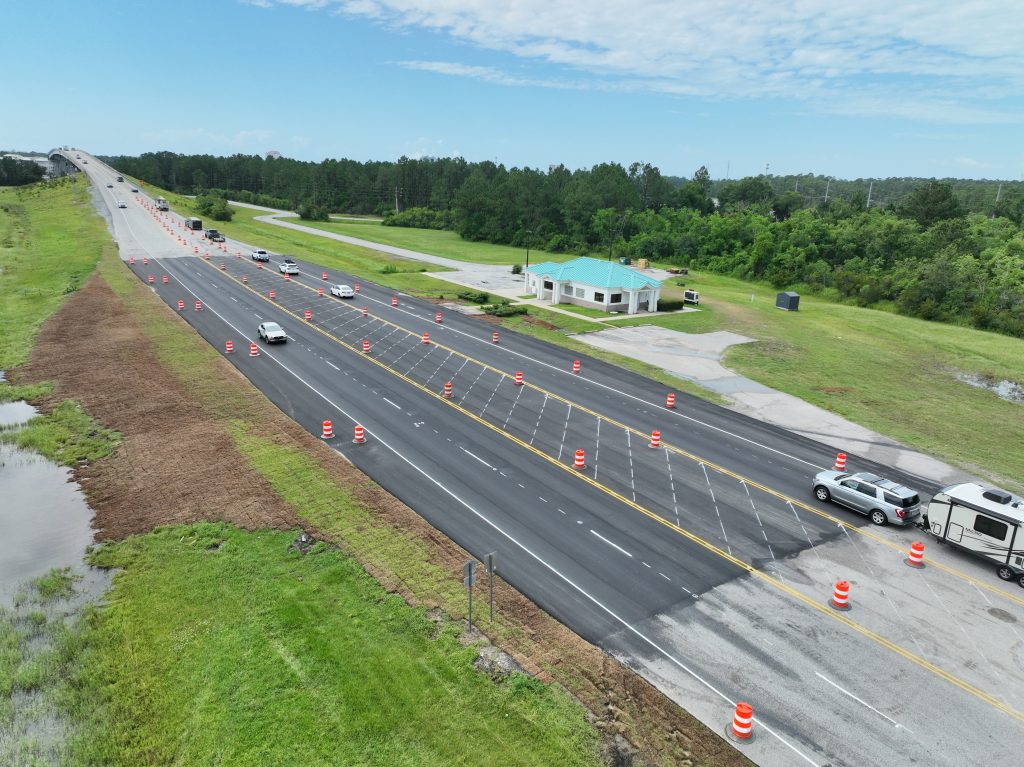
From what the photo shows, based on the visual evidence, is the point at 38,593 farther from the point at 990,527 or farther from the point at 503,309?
the point at 503,309

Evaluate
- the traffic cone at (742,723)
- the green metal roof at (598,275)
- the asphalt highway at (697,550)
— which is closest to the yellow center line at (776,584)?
the asphalt highway at (697,550)

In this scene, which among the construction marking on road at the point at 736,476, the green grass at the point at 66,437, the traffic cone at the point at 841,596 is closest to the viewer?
the traffic cone at the point at 841,596

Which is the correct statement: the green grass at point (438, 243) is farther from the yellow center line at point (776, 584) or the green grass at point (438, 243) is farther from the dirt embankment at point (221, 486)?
the yellow center line at point (776, 584)

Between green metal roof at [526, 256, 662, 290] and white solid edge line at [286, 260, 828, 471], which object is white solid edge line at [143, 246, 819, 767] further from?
green metal roof at [526, 256, 662, 290]

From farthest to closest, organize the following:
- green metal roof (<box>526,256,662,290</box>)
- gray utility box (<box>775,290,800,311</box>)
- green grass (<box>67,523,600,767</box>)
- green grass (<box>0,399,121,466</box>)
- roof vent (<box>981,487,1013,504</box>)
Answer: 1. gray utility box (<box>775,290,800,311</box>)
2. green metal roof (<box>526,256,662,290</box>)
3. green grass (<box>0,399,121,466</box>)
4. roof vent (<box>981,487,1013,504</box>)
5. green grass (<box>67,523,600,767</box>)

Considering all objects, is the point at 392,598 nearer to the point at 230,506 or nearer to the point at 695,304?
the point at 230,506

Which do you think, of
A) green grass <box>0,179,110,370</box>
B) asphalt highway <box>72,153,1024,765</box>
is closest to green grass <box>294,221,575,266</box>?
green grass <box>0,179,110,370</box>

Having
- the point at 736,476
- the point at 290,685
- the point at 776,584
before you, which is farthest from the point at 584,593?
the point at 736,476
